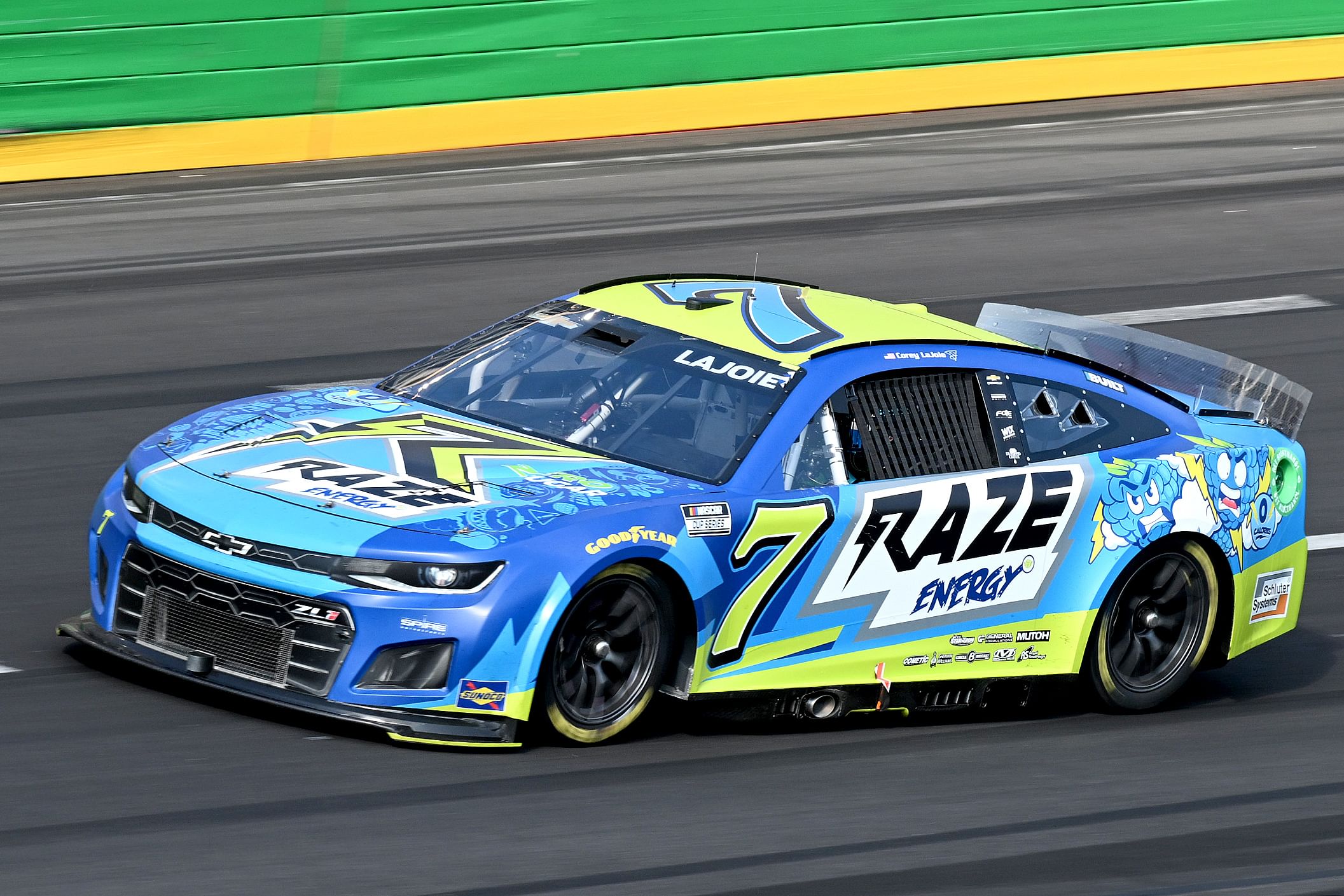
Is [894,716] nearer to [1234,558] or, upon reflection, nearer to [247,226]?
[1234,558]

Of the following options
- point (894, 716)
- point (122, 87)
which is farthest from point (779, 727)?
point (122, 87)

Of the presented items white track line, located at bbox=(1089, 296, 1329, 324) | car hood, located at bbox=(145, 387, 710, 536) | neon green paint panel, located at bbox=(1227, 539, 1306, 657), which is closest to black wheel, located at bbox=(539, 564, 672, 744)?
car hood, located at bbox=(145, 387, 710, 536)

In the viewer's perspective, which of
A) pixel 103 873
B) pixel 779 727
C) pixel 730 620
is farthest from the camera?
pixel 779 727

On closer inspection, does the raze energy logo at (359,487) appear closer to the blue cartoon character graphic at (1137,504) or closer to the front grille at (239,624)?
the front grille at (239,624)

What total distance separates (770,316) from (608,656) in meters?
1.67

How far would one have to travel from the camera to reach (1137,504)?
7609 mm

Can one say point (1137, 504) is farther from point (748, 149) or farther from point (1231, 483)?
point (748, 149)

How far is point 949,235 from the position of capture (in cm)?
1540

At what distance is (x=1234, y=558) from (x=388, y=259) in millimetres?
7833

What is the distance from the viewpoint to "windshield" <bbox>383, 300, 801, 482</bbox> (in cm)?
699

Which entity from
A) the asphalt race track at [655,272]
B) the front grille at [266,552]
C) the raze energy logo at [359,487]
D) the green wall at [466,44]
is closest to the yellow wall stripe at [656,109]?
the green wall at [466,44]

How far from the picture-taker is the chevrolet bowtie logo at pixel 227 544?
245 inches

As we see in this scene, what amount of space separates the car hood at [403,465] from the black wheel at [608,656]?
29 cm

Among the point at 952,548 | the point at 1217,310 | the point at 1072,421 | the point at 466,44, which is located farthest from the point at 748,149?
the point at 952,548
